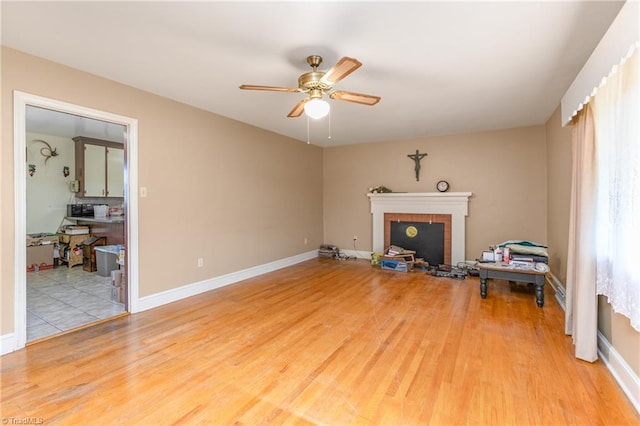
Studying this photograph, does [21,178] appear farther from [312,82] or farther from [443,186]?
[443,186]

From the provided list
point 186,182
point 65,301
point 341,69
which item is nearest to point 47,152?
point 65,301

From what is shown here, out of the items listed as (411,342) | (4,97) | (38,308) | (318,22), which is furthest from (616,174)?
(38,308)

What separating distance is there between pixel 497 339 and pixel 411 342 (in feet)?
2.56

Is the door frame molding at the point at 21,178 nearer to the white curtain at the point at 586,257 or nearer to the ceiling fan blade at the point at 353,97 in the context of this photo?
the ceiling fan blade at the point at 353,97

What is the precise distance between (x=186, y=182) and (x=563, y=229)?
15.6ft

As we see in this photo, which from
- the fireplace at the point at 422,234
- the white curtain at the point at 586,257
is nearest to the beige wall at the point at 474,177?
the fireplace at the point at 422,234

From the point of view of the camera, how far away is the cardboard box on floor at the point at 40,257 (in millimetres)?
5062

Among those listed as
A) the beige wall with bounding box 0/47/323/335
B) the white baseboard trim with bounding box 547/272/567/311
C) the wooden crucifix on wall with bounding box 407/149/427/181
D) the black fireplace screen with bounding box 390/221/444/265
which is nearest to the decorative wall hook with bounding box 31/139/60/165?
the beige wall with bounding box 0/47/323/335

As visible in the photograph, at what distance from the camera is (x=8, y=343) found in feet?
7.91

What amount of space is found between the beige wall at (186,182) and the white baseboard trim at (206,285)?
0.07m

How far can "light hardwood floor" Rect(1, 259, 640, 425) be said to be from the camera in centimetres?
173

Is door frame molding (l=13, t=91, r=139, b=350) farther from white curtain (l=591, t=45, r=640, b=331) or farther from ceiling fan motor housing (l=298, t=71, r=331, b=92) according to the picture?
white curtain (l=591, t=45, r=640, b=331)

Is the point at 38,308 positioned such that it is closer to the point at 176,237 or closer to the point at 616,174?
the point at 176,237

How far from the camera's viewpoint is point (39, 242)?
17.0ft
